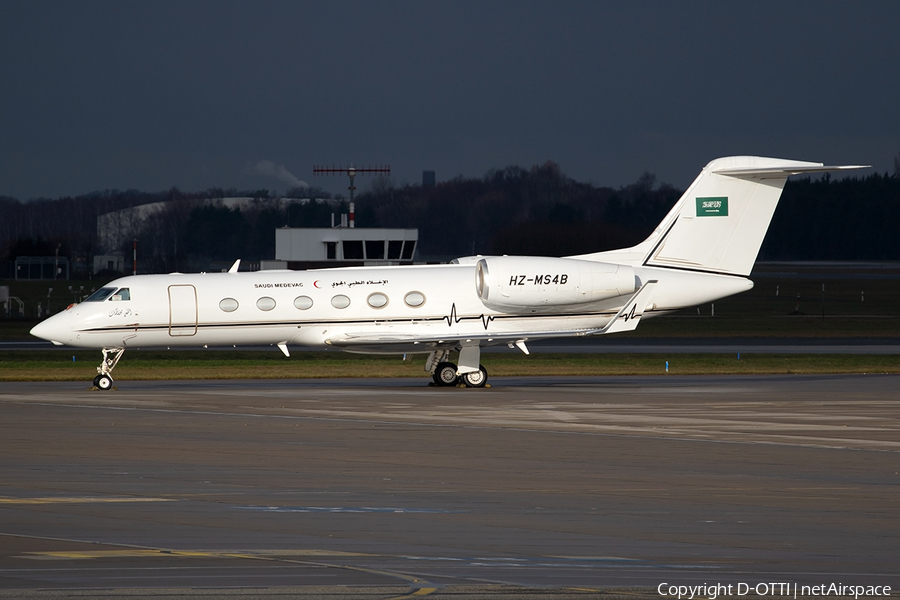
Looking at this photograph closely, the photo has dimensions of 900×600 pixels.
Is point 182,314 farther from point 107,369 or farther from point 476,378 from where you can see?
point 476,378

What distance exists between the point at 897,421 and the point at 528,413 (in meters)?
6.72

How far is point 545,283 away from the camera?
27141 mm

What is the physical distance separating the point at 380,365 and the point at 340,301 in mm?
7173

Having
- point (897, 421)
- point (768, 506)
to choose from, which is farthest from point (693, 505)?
point (897, 421)

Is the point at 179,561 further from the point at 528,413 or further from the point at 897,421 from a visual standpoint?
the point at 897,421

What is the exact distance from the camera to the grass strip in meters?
31.3

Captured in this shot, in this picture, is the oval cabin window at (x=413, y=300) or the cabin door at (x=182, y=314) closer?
the cabin door at (x=182, y=314)

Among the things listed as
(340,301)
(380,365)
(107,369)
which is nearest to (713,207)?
(340,301)

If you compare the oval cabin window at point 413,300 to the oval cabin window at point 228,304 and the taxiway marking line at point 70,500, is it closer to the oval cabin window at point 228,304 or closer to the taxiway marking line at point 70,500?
the oval cabin window at point 228,304

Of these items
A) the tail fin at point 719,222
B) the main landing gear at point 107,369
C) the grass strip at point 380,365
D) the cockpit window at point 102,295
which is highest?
the tail fin at point 719,222

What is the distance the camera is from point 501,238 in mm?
93938

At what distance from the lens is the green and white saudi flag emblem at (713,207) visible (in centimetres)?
2858
